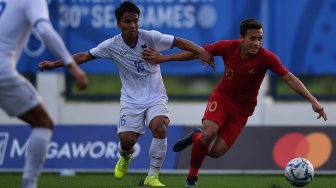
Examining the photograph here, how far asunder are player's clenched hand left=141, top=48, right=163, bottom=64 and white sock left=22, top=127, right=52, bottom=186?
321 cm

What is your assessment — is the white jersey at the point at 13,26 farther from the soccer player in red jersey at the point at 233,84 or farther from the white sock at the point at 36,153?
the soccer player in red jersey at the point at 233,84

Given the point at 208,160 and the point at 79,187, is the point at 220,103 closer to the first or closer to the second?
the point at 79,187

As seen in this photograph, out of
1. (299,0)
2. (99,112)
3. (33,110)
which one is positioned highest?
(33,110)

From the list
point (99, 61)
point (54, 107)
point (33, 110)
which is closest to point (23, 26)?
point (33, 110)

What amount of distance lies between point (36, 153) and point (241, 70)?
358 cm

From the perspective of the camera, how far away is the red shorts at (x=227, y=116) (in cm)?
1058

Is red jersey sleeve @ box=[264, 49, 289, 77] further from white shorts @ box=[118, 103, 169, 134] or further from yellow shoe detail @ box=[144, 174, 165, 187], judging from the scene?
yellow shoe detail @ box=[144, 174, 165, 187]

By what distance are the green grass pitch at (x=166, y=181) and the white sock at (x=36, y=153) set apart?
3541 mm

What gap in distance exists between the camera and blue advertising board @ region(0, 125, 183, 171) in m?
15.2

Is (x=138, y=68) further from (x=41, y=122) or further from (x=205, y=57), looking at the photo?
(x=41, y=122)

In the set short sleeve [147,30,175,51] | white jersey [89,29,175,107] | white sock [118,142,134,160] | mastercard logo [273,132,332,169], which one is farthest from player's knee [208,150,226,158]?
mastercard logo [273,132,332,169]

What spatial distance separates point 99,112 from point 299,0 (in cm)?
544

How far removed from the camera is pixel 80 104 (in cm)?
2031


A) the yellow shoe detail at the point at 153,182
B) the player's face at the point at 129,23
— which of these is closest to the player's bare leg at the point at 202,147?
the yellow shoe detail at the point at 153,182
